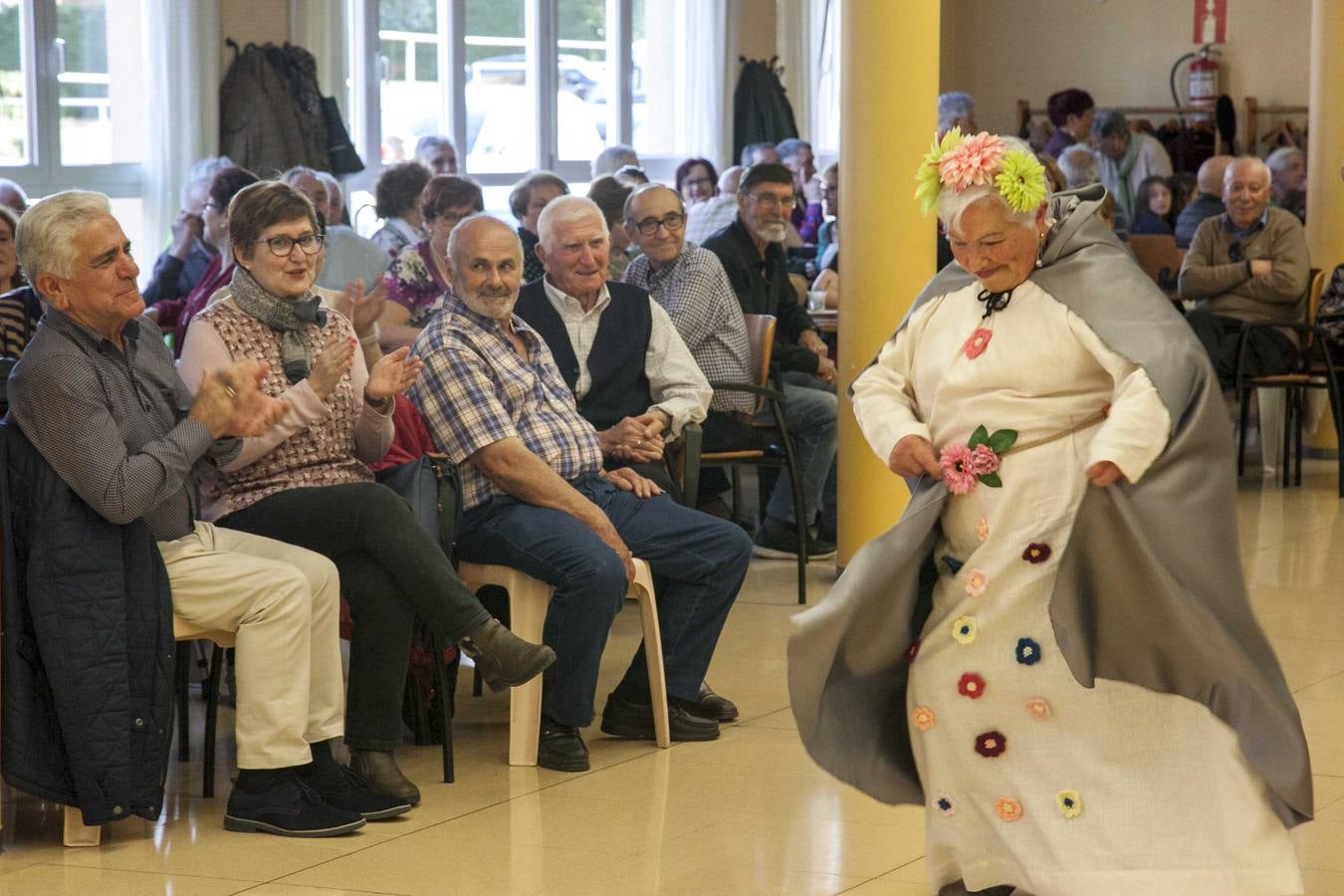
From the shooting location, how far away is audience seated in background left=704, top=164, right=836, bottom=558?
6227mm

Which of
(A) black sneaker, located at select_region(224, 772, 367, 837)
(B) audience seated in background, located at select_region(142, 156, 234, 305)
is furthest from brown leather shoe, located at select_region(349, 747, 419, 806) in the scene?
(B) audience seated in background, located at select_region(142, 156, 234, 305)

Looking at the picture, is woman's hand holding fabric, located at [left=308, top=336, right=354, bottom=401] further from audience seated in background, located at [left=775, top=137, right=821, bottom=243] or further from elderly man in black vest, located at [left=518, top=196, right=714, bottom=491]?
audience seated in background, located at [left=775, top=137, right=821, bottom=243]

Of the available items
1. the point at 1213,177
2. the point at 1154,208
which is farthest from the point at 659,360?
the point at 1154,208

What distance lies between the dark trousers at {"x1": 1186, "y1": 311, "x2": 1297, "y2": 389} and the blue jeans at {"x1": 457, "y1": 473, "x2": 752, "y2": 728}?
4136 mm

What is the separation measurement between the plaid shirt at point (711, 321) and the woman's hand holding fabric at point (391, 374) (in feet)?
6.24

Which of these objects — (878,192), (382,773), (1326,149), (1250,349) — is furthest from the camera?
(1326,149)

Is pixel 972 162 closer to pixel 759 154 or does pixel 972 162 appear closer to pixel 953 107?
pixel 953 107

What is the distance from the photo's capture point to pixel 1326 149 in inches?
344

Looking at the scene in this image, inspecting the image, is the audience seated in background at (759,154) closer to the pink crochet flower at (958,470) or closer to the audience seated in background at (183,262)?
the audience seated in background at (183,262)

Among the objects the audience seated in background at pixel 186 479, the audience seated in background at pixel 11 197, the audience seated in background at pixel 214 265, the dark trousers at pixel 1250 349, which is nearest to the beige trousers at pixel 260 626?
the audience seated in background at pixel 186 479

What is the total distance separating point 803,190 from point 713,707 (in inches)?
247

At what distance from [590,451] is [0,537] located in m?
1.34

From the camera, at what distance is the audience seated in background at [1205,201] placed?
9.23 m

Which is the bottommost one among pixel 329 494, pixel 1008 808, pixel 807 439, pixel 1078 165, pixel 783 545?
pixel 783 545
